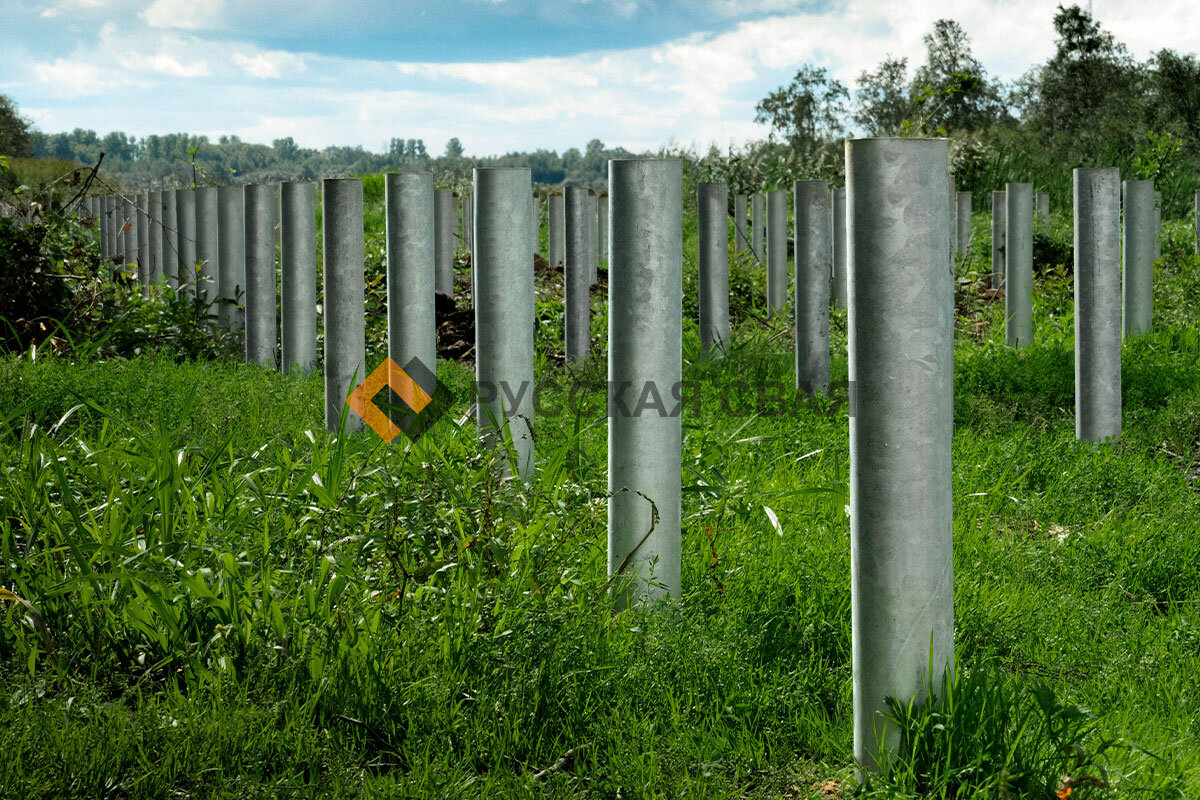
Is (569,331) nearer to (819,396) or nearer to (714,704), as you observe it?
(819,396)

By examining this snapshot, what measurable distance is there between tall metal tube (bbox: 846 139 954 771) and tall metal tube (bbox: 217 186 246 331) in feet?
22.4

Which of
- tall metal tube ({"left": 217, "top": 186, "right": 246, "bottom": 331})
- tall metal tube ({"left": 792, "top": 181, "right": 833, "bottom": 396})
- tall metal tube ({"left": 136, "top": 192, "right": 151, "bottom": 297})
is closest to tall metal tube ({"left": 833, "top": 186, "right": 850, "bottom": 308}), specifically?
tall metal tube ({"left": 792, "top": 181, "right": 833, "bottom": 396})

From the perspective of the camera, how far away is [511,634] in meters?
2.76

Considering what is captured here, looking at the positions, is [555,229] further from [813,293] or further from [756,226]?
[813,293]

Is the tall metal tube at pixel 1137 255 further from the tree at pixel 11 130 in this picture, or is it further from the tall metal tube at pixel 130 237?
the tree at pixel 11 130

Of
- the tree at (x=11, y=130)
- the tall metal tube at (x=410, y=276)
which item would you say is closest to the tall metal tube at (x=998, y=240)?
the tall metal tube at (x=410, y=276)

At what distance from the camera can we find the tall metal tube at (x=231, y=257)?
8375 mm

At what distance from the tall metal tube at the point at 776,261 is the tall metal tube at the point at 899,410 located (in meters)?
7.85

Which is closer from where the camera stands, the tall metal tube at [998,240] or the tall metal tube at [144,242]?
the tall metal tube at [998,240]

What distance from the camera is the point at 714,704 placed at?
105 inches

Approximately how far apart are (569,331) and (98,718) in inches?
208

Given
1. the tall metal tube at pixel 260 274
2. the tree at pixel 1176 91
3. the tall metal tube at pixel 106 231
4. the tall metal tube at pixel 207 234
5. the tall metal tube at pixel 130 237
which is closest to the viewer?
the tall metal tube at pixel 260 274

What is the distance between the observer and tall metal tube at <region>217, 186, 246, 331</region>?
8.38 metres

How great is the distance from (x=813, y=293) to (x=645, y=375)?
3.89 meters
